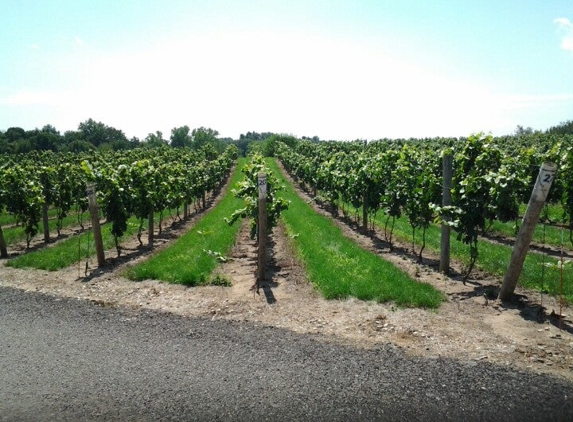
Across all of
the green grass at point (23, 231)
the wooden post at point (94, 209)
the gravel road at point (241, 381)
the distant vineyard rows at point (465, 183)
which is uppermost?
the distant vineyard rows at point (465, 183)

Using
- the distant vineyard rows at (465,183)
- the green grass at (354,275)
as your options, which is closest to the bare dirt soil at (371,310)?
the green grass at (354,275)

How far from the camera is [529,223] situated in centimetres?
835

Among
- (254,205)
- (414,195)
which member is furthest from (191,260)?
(414,195)

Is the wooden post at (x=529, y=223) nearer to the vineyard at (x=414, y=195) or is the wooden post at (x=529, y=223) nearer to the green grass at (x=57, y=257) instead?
the vineyard at (x=414, y=195)

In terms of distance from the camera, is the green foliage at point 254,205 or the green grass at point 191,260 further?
the green foliage at point 254,205

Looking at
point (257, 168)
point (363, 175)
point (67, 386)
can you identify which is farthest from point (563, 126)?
point (67, 386)

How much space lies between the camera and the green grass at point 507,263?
9805 mm

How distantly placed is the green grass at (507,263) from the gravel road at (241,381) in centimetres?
410

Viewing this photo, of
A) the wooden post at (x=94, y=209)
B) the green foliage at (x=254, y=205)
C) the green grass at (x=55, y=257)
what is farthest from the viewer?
the green grass at (x=55, y=257)

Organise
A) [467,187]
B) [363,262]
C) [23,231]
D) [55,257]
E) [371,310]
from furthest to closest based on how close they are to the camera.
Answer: [23,231], [55,257], [363,262], [467,187], [371,310]

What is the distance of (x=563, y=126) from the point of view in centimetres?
7225

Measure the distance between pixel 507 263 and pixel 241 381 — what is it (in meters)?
9.10

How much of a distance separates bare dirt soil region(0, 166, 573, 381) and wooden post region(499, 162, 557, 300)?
0.47 m

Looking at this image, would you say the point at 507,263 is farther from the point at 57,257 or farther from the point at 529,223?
Result: the point at 57,257
